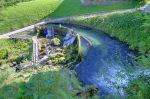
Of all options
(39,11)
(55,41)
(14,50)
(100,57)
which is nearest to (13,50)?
(14,50)

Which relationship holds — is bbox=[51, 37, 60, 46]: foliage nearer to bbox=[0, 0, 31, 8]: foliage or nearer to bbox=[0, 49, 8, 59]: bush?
bbox=[0, 49, 8, 59]: bush

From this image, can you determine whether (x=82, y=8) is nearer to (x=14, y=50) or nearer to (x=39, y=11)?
(x=39, y=11)

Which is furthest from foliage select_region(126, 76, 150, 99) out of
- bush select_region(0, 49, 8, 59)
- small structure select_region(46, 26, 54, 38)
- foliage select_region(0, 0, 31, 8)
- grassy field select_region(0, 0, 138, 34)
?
foliage select_region(0, 0, 31, 8)

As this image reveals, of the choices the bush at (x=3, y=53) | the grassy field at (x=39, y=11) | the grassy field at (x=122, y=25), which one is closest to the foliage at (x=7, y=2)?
the grassy field at (x=39, y=11)

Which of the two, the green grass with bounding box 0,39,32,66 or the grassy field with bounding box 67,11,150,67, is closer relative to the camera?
the green grass with bounding box 0,39,32,66

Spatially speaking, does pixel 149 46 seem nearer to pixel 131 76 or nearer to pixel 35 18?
pixel 131 76

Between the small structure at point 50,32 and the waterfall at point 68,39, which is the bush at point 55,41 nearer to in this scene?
the waterfall at point 68,39
